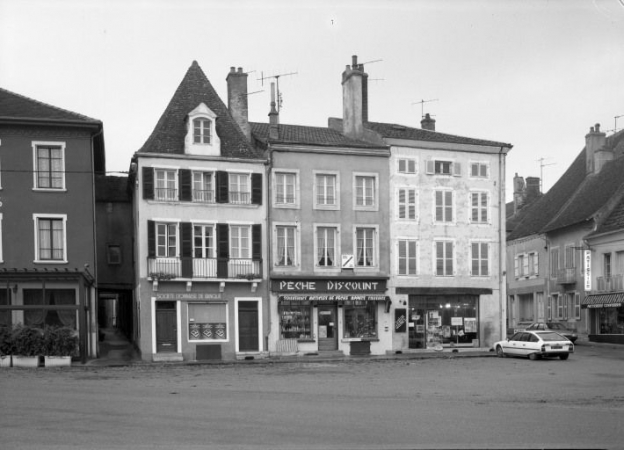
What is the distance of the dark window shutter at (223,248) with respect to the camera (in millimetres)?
36969

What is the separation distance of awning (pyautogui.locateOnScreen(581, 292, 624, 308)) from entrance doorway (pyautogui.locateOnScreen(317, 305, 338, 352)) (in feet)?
55.6

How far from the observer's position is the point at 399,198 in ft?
134

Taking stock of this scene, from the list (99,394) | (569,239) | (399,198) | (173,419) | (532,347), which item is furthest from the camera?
(569,239)

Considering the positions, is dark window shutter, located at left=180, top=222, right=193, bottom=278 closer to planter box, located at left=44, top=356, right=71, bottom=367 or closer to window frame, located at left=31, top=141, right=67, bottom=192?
window frame, located at left=31, top=141, right=67, bottom=192

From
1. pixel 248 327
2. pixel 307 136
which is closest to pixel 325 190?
pixel 307 136

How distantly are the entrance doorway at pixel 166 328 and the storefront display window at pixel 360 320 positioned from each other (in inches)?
336

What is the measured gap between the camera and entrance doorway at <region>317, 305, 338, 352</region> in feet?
128

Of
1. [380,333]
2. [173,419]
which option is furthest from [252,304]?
[173,419]

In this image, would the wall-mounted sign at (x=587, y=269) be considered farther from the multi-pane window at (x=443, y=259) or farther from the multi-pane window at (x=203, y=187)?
the multi-pane window at (x=203, y=187)

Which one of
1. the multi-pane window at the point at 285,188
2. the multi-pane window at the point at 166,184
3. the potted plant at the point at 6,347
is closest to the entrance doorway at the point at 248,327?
the multi-pane window at the point at 285,188

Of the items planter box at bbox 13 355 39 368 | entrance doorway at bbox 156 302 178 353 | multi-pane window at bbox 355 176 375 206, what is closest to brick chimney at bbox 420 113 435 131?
multi-pane window at bbox 355 176 375 206

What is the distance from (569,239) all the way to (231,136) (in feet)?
84.8

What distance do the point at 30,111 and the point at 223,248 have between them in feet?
34.8

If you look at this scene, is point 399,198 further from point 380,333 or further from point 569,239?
point 569,239
